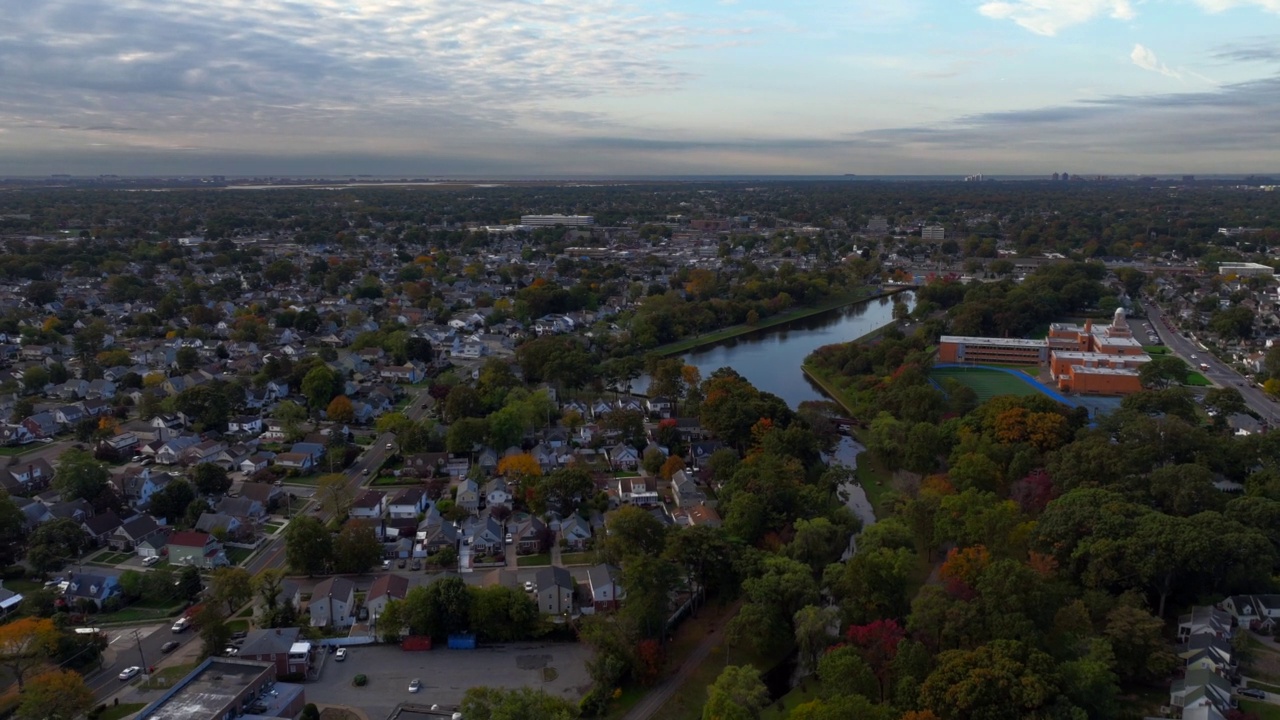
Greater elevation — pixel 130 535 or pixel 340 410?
pixel 340 410

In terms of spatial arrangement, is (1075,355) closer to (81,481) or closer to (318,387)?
(318,387)

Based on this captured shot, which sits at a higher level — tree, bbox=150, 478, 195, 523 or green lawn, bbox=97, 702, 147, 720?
tree, bbox=150, 478, 195, 523

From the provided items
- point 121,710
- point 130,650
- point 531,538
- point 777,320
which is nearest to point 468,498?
point 531,538

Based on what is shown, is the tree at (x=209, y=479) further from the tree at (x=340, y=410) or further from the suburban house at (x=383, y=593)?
the suburban house at (x=383, y=593)

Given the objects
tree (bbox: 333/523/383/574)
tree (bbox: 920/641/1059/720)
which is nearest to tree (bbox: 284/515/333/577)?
tree (bbox: 333/523/383/574)

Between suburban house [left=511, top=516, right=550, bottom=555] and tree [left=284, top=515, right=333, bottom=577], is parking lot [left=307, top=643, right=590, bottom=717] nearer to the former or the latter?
tree [left=284, top=515, right=333, bottom=577]

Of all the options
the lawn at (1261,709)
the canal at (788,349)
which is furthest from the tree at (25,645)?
the canal at (788,349)

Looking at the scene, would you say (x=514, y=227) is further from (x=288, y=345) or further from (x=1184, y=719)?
(x=1184, y=719)
